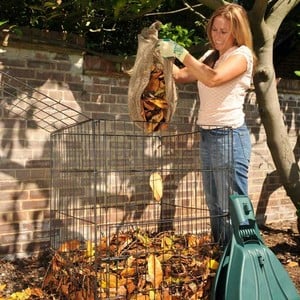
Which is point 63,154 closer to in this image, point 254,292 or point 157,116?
point 157,116

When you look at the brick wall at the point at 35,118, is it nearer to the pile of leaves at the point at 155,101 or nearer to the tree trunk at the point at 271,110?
the tree trunk at the point at 271,110

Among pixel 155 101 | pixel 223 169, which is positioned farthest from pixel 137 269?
pixel 155 101

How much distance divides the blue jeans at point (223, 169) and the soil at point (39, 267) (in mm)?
999

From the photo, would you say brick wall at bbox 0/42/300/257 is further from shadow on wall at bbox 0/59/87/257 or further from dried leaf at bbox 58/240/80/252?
dried leaf at bbox 58/240/80/252

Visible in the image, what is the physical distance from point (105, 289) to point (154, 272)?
29 centimetres

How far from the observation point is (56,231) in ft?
11.8

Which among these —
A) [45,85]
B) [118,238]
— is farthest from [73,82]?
[118,238]

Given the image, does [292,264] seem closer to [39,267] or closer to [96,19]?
[39,267]

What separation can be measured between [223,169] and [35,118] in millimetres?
1768

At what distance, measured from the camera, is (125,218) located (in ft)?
14.3

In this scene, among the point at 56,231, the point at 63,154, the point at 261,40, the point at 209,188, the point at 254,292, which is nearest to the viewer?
the point at 254,292

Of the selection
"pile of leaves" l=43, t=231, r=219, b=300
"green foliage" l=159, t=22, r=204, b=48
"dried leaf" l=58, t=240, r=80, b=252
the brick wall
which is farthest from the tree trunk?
"dried leaf" l=58, t=240, r=80, b=252

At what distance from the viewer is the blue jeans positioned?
2.87 metres

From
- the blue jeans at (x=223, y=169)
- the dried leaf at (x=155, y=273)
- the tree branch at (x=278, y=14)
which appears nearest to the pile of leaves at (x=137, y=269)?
the dried leaf at (x=155, y=273)
